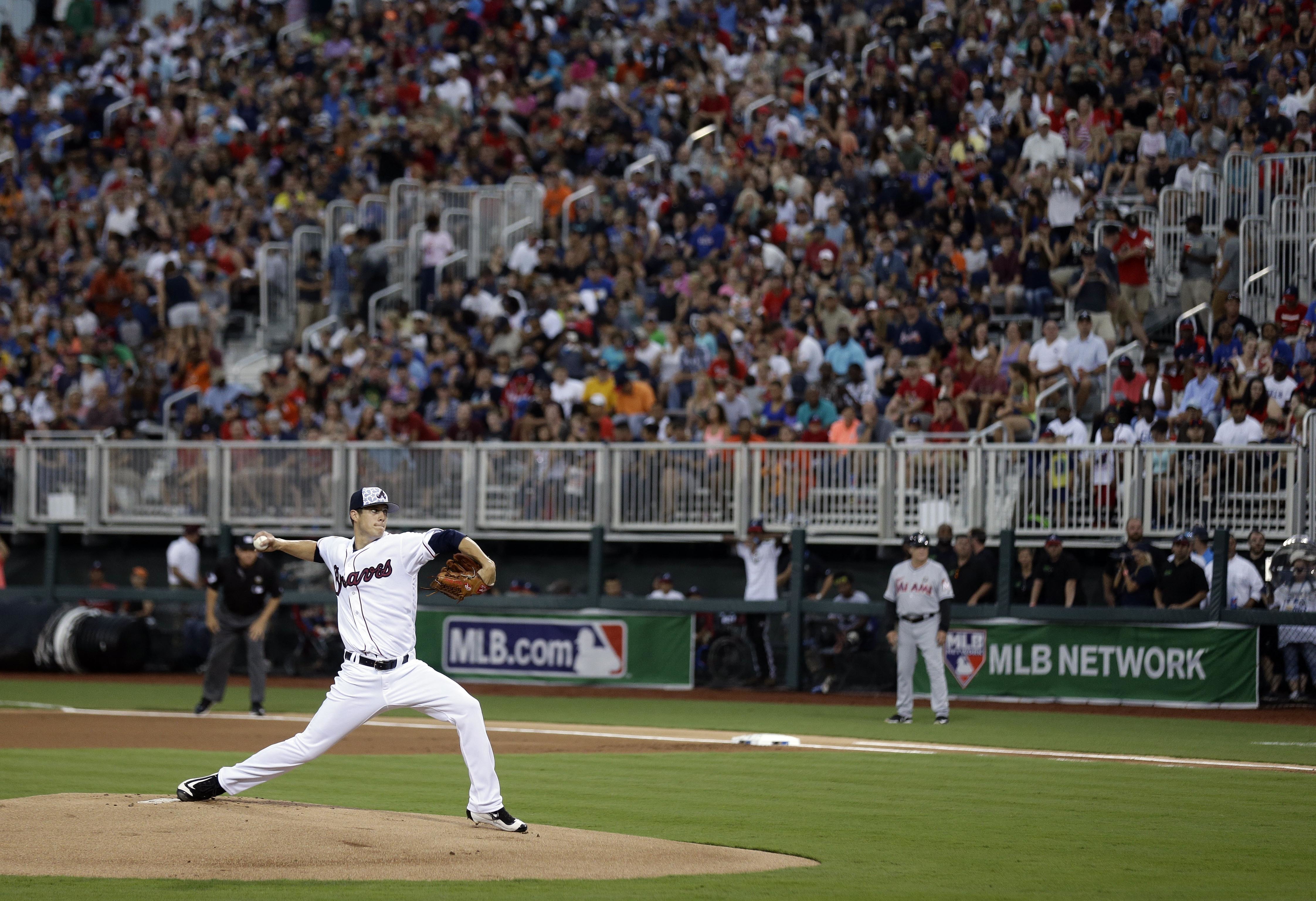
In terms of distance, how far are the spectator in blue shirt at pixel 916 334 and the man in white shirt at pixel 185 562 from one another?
34.1ft

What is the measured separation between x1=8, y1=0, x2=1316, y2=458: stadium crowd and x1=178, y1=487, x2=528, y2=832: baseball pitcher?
1226cm

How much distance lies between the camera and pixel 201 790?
404 inches

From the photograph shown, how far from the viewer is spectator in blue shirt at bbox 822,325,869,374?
2367 centimetres

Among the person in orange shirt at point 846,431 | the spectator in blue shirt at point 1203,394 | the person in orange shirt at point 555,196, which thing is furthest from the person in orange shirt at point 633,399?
the spectator in blue shirt at point 1203,394

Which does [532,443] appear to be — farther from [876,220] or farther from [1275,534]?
[1275,534]

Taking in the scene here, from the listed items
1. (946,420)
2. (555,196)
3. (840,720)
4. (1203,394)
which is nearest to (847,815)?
(840,720)

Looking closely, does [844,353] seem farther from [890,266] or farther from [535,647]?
[535,647]

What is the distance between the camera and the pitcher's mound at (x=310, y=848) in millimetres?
8609

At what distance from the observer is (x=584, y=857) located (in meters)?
9.17

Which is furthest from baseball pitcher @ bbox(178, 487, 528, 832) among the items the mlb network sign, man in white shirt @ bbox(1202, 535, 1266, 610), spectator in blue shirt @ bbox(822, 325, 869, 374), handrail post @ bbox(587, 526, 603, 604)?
spectator in blue shirt @ bbox(822, 325, 869, 374)

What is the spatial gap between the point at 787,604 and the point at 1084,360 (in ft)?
16.3

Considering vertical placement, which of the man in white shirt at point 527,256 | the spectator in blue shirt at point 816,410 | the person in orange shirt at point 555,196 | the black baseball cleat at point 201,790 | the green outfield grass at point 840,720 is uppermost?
the person in orange shirt at point 555,196

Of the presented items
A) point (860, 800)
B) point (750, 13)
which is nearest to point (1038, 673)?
point (860, 800)

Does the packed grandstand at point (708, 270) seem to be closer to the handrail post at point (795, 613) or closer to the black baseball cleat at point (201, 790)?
the handrail post at point (795, 613)
